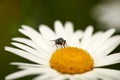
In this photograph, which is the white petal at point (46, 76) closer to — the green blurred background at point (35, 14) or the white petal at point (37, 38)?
the white petal at point (37, 38)

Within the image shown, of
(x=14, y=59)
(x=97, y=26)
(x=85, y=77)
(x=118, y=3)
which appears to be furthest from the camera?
(x=118, y=3)

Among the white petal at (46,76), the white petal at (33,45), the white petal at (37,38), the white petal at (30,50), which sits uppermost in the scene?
the white petal at (37,38)

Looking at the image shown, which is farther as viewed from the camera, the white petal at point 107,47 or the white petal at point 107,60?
the white petal at point 107,47

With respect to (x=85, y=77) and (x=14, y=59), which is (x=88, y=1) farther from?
(x=85, y=77)

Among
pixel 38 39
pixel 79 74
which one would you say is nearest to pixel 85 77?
pixel 79 74

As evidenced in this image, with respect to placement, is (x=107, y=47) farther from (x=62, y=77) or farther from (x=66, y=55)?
(x=62, y=77)

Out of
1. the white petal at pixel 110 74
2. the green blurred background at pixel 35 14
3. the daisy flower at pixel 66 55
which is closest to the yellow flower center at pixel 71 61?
the daisy flower at pixel 66 55

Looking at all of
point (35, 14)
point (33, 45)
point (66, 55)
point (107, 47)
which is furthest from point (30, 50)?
point (35, 14)
